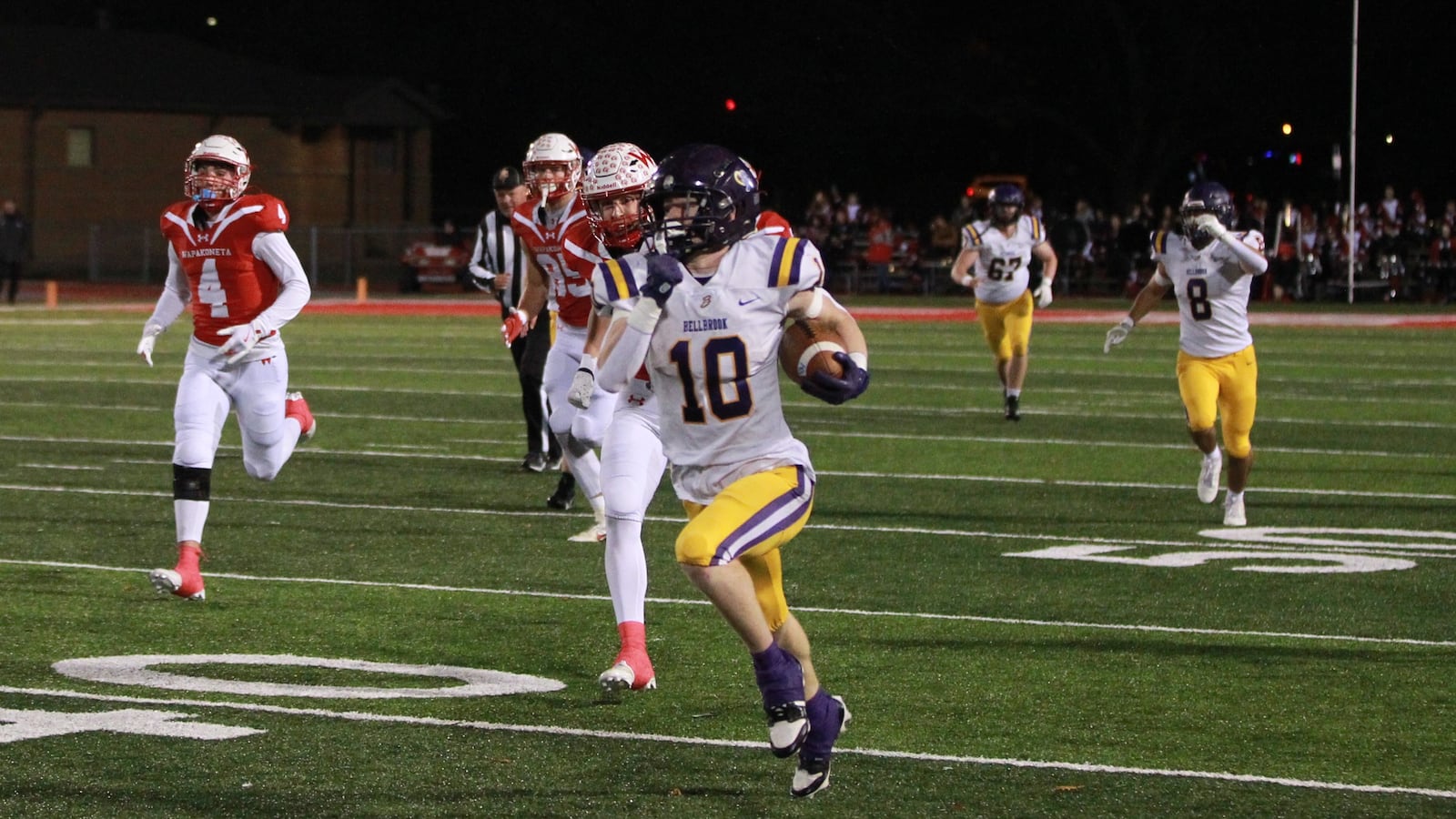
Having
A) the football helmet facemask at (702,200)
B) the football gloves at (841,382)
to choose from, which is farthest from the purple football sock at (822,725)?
the football helmet facemask at (702,200)

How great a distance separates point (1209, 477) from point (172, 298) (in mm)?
5063

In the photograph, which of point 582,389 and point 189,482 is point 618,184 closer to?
point 582,389

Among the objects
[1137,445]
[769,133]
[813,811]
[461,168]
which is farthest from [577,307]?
[461,168]

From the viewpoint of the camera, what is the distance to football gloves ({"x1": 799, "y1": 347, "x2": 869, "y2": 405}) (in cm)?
507

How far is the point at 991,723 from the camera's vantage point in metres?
5.96

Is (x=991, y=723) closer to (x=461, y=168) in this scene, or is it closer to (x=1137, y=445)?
(x=1137, y=445)

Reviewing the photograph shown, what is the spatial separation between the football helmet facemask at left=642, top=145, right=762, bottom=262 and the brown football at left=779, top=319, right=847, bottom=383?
0.27 metres

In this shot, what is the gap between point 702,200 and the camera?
5.32 metres

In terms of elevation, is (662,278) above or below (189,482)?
above

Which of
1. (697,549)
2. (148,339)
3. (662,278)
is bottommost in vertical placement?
(697,549)

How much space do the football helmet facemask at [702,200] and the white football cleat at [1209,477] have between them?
594 cm

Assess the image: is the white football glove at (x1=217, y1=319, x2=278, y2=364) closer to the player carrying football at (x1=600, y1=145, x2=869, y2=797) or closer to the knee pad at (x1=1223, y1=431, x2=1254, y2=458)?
the player carrying football at (x1=600, y1=145, x2=869, y2=797)

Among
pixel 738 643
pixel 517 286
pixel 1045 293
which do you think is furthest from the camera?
pixel 1045 293

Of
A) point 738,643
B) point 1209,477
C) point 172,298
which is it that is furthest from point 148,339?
point 1209,477
